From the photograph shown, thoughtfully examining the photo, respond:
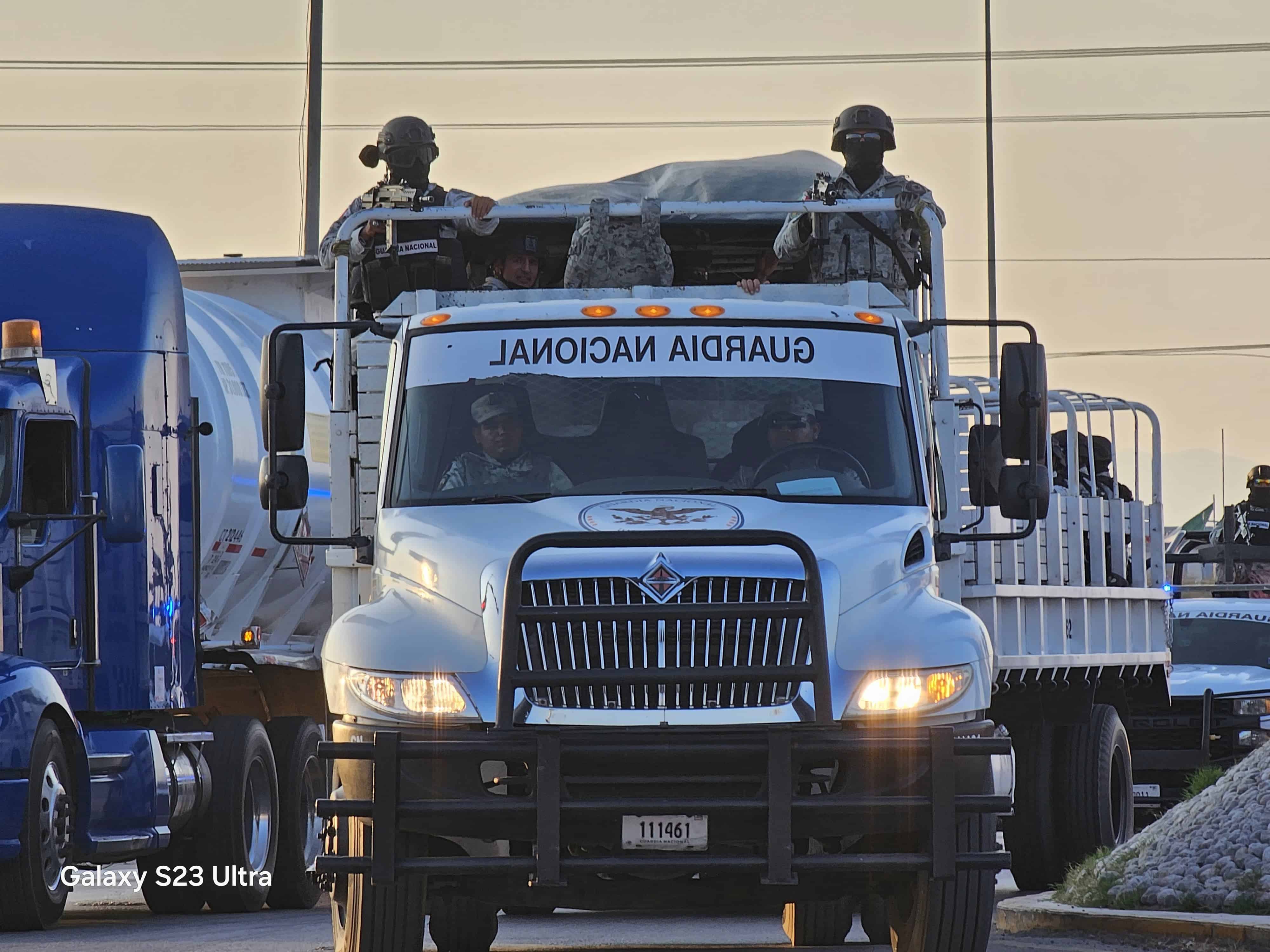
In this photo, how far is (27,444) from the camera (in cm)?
1288

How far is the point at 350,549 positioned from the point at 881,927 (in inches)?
143

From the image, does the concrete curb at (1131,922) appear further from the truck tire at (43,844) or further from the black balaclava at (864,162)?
the truck tire at (43,844)

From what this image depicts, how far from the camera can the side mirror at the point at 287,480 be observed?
32.4ft

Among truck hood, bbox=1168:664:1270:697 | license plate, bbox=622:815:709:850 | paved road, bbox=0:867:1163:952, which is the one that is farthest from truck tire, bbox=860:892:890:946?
truck hood, bbox=1168:664:1270:697

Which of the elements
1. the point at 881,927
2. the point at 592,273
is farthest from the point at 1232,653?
the point at 592,273

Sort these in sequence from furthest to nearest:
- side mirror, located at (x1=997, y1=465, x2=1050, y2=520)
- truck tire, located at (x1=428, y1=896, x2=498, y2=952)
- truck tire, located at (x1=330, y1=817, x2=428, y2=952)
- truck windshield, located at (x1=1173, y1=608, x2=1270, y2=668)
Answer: truck windshield, located at (x1=1173, y1=608, x2=1270, y2=668) → truck tire, located at (x1=428, y1=896, x2=498, y2=952) → side mirror, located at (x1=997, y1=465, x2=1050, y2=520) → truck tire, located at (x1=330, y1=817, x2=428, y2=952)

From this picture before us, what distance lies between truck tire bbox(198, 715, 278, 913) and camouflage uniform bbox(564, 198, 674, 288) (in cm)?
413

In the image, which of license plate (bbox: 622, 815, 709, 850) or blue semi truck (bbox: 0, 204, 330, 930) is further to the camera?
blue semi truck (bbox: 0, 204, 330, 930)

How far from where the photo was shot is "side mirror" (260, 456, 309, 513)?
32.4 ft

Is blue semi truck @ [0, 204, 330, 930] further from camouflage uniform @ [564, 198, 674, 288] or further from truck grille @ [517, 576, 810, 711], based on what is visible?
truck grille @ [517, 576, 810, 711]

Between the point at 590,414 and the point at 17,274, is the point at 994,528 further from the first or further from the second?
the point at 17,274

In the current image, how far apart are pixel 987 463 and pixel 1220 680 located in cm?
1062

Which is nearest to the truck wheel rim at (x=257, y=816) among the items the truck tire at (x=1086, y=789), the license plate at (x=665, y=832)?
the truck tire at (x=1086, y=789)

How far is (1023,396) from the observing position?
9.59 meters
